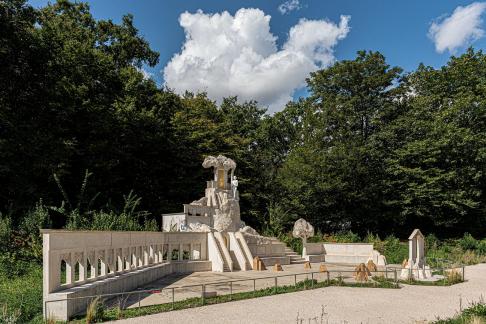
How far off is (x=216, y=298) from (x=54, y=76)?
1914 cm

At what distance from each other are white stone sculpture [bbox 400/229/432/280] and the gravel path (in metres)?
2.48

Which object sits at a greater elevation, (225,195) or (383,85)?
(383,85)

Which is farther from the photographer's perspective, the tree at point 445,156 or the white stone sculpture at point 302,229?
the tree at point 445,156

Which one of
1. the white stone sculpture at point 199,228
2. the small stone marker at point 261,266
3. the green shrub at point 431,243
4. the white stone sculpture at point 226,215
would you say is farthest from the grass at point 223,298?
the green shrub at point 431,243

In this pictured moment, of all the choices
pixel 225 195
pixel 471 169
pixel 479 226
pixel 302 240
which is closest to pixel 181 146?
pixel 225 195

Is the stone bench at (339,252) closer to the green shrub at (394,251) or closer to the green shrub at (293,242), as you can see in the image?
the green shrub at (293,242)

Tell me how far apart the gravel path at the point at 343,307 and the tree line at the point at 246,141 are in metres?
16.4

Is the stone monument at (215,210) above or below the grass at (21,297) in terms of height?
above

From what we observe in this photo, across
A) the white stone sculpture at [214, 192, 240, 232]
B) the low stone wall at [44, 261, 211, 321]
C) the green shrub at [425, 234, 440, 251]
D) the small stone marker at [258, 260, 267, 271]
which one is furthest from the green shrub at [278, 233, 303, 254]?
the low stone wall at [44, 261, 211, 321]

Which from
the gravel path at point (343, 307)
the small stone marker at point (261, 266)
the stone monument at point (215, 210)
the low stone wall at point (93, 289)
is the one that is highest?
the stone monument at point (215, 210)

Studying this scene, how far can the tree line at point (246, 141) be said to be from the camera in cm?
2658

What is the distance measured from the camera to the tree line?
26.6 metres

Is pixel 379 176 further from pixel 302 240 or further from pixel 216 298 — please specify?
pixel 216 298

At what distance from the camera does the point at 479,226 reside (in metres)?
37.4
